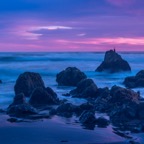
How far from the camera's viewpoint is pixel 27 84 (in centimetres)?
3538

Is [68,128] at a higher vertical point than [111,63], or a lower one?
lower

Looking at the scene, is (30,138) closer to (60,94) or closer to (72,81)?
(60,94)

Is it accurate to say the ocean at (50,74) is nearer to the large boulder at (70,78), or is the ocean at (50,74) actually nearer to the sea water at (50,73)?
the sea water at (50,73)

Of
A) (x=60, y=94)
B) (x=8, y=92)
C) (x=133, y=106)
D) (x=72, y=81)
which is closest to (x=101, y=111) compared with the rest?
(x=133, y=106)

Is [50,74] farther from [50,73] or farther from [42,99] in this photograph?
[42,99]

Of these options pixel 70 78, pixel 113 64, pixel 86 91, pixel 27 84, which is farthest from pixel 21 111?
pixel 113 64

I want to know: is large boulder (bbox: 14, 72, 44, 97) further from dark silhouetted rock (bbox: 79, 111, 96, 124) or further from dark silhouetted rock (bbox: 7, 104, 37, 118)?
dark silhouetted rock (bbox: 79, 111, 96, 124)

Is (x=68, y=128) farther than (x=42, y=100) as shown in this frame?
No

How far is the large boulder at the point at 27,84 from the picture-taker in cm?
3481

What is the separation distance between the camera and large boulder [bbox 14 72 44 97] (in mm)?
34812

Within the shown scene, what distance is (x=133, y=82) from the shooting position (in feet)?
145

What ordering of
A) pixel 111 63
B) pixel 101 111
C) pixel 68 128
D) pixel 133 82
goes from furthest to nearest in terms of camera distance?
pixel 111 63
pixel 133 82
pixel 101 111
pixel 68 128

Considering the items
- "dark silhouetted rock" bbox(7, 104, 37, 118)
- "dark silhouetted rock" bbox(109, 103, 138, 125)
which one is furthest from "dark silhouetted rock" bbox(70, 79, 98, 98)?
"dark silhouetted rock" bbox(109, 103, 138, 125)

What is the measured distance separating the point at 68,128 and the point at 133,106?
4.96 metres
